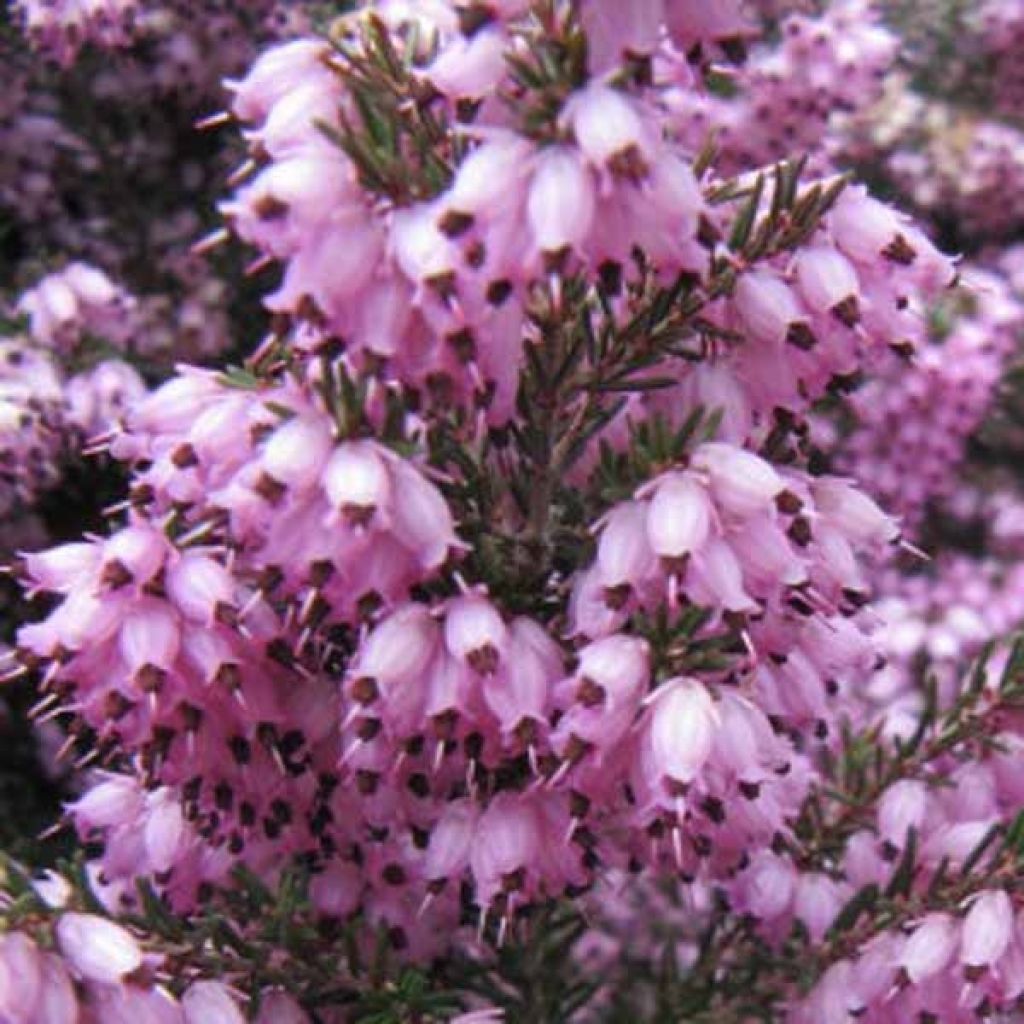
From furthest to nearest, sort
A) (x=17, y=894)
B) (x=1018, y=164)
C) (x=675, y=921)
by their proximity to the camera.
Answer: (x=1018, y=164) < (x=675, y=921) < (x=17, y=894)

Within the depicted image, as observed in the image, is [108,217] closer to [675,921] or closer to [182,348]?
[182,348]

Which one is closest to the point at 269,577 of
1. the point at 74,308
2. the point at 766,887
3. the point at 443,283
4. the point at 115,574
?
the point at 115,574

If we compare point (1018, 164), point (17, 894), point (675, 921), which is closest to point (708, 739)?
point (17, 894)

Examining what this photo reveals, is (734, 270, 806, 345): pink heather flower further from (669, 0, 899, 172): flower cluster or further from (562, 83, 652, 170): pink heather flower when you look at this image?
(669, 0, 899, 172): flower cluster

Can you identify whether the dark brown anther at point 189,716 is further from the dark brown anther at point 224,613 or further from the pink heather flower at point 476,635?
the pink heather flower at point 476,635

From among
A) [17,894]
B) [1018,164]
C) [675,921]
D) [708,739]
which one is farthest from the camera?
[1018,164]

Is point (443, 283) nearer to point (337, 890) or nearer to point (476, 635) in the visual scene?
point (476, 635)

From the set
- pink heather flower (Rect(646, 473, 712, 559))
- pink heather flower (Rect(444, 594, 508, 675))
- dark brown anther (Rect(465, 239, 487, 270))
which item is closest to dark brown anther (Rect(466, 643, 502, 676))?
pink heather flower (Rect(444, 594, 508, 675))
